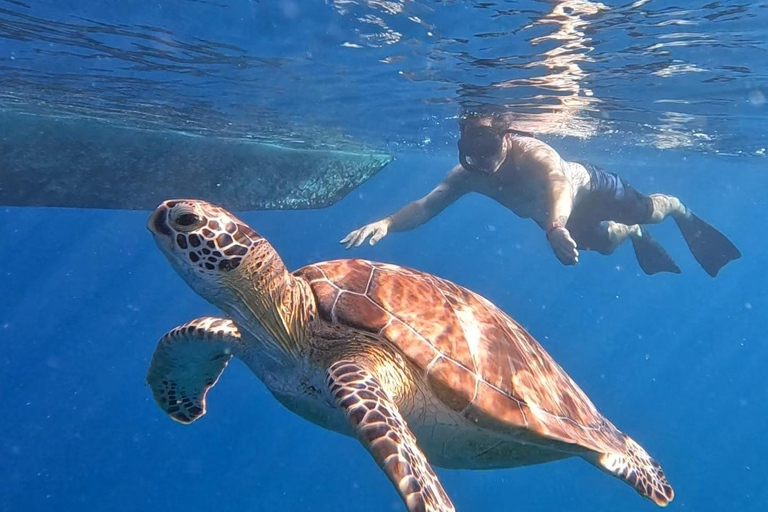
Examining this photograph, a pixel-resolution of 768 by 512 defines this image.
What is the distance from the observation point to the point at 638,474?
15.6ft

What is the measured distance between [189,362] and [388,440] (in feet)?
7.78

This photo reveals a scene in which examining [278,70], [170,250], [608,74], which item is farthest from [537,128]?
[170,250]

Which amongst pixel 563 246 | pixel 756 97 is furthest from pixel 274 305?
pixel 756 97

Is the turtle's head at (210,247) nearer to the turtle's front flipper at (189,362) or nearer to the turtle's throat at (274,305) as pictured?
the turtle's throat at (274,305)

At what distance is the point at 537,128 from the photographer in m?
16.2

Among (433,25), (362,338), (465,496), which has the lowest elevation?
(465,496)

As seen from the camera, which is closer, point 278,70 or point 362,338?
point 362,338

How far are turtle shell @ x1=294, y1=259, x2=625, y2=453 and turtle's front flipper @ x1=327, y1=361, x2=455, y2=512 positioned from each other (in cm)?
52

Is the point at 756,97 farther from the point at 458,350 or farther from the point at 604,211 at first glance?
the point at 458,350

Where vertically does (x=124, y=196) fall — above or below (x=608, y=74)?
below

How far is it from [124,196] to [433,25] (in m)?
5.94

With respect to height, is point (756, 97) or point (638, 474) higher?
point (756, 97)

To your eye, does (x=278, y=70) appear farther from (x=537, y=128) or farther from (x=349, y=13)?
(x=537, y=128)

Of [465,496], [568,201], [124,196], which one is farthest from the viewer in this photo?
[465,496]
